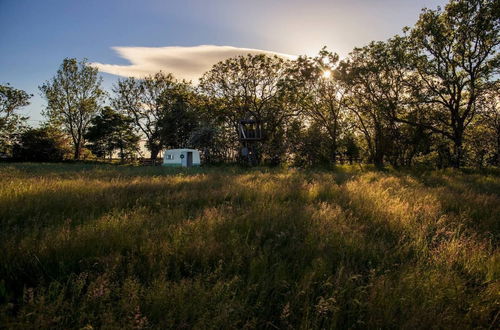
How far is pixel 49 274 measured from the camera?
277cm

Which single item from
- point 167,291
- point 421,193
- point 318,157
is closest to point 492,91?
point 318,157

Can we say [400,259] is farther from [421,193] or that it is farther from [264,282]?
[421,193]

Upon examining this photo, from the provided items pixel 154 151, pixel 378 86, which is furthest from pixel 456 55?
pixel 154 151

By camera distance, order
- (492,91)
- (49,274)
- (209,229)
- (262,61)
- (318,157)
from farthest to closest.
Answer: (262,61)
(318,157)
(492,91)
(209,229)
(49,274)

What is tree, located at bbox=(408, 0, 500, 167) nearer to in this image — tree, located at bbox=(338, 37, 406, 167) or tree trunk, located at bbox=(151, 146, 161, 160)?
tree, located at bbox=(338, 37, 406, 167)

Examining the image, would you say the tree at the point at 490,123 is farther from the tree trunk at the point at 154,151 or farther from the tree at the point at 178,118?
the tree trunk at the point at 154,151

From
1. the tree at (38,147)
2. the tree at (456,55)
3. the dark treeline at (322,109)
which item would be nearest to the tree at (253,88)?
the dark treeline at (322,109)

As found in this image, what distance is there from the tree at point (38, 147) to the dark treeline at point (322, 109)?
18cm

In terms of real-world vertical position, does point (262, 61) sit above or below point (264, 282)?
above

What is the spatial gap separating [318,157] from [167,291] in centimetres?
2668

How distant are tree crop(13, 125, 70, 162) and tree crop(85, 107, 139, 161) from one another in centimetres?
721

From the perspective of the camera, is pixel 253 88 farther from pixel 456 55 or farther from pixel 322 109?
pixel 456 55

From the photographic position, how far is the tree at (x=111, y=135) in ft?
156

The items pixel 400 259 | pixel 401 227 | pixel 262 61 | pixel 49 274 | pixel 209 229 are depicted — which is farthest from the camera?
pixel 262 61
